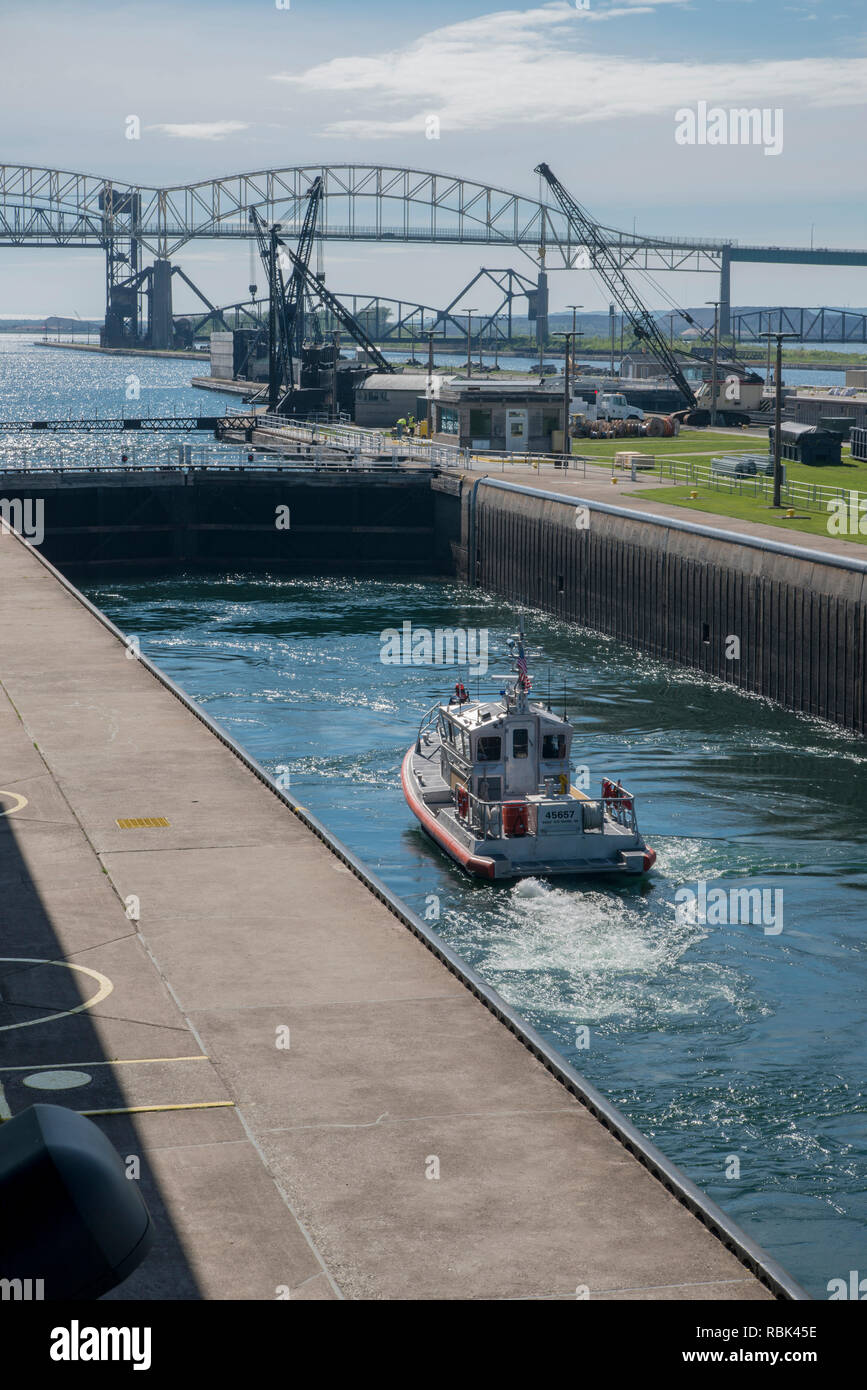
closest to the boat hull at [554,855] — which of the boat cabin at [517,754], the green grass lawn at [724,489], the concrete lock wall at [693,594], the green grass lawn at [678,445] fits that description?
the boat cabin at [517,754]

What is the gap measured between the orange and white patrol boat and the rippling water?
730 millimetres

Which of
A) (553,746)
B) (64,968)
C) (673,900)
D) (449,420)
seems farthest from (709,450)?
(64,968)

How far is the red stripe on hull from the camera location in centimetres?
3991

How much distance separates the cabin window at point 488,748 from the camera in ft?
137

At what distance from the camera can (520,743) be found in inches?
1651

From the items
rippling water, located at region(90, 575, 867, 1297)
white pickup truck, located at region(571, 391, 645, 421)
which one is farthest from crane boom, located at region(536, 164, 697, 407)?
rippling water, located at region(90, 575, 867, 1297)

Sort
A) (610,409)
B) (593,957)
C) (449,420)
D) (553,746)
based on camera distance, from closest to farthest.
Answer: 1. (593,957)
2. (553,746)
3. (449,420)
4. (610,409)

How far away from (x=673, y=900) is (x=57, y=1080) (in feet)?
70.0

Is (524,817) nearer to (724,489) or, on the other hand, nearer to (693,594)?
(693,594)

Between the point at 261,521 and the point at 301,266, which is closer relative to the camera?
the point at 261,521

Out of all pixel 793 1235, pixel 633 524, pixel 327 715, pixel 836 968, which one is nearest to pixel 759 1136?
pixel 793 1235

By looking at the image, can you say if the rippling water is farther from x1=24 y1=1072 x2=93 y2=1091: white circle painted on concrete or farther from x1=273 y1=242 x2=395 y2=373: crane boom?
x1=273 y1=242 x2=395 y2=373: crane boom

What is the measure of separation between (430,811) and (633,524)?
119 feet

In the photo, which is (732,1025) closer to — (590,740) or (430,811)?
(430,811)
